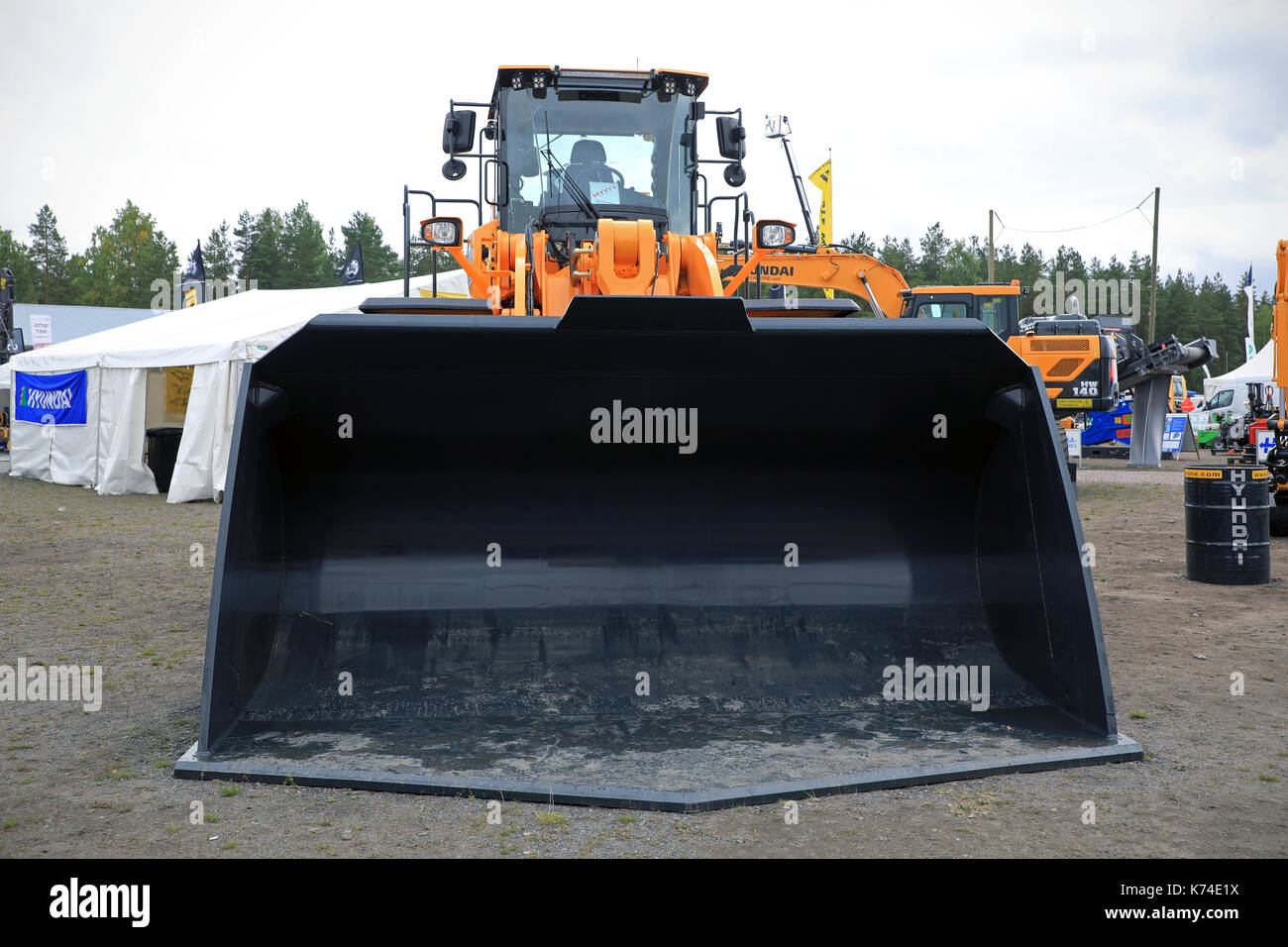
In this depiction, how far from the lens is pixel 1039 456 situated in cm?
403

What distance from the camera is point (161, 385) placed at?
17.8 m

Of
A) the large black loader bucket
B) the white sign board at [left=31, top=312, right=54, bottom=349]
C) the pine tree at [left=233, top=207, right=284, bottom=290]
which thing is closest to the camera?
the large black loader bucket

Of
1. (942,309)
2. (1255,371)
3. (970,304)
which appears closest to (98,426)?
(942,309)

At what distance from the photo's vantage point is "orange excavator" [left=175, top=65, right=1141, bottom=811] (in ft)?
12.2

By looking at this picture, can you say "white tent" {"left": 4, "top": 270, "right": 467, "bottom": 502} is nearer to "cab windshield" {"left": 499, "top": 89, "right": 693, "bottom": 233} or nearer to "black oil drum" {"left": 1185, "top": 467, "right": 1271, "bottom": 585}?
"cab windshield" {"left": 499, "top": 89, "right": 693, "bottom": 233}

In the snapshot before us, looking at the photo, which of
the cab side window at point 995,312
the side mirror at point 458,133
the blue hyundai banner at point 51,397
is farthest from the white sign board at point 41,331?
the side mirror at point 458,133

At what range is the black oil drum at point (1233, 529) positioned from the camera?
25.7 feet

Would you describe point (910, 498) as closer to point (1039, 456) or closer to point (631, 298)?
point (1039, 456)

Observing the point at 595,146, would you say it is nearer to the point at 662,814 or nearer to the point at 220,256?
the point at 662,814

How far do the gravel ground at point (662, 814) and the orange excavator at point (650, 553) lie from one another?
0.67ft

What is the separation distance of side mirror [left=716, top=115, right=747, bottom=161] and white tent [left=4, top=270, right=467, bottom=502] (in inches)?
286

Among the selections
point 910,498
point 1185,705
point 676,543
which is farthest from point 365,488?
point 1185,705

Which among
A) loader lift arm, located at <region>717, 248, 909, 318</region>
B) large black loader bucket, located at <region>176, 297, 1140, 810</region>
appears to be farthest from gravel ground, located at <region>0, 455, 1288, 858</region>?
loader lift arm, located at <region>717, 248, 909, 318</region>
